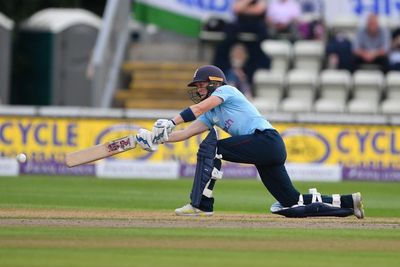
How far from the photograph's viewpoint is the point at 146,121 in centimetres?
2077

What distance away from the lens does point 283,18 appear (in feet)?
78.8

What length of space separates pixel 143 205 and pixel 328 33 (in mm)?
11248

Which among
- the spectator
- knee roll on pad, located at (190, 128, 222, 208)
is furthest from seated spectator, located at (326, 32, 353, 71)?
knee roll on pad, located at (190, 128, 222, 208)

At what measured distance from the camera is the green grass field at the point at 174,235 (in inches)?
354

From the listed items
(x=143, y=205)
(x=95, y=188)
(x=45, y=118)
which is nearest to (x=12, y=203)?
(x=143, y=205)

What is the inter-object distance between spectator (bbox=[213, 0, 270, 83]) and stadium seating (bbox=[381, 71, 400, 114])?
241 centimetres

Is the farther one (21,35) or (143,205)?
(21,35)

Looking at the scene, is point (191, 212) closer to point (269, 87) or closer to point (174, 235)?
point (174, 235)

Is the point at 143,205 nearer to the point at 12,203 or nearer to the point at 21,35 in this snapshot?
the point at 12,203

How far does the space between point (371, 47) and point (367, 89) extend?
33.3 inches

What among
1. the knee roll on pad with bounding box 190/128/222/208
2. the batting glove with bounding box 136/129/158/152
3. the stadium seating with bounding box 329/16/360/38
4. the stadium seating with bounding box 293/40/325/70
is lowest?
the knee roll on pad with bounding box 190/128/222/208

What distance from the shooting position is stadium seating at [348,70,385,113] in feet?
74.4

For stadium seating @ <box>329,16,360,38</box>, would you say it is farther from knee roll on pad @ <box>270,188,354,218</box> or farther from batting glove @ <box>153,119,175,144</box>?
batting glove @ <box>153,119,175,144</box>

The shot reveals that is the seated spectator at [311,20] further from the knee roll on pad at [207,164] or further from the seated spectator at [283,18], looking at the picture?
the knee roll on pad at [207,164]
